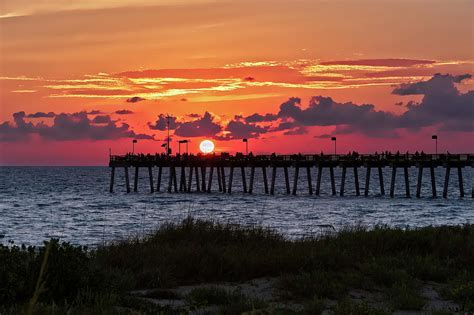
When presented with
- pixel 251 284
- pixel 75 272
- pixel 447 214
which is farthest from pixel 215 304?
pixel 447 214

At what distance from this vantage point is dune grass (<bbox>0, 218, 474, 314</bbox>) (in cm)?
1230

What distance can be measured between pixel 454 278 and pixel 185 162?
83.1 meters

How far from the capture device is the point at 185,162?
96688 mm

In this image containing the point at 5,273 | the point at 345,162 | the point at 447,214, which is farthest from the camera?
the point at 345,162

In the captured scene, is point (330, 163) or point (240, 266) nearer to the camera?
point (240, 266)

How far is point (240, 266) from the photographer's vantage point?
1516cm

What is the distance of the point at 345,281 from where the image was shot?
550 inches

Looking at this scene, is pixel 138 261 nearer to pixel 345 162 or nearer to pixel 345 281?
pixel 345 281

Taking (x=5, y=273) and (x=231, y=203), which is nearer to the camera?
(x=5, y=273)

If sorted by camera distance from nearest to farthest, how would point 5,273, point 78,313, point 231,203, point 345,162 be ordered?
point 78,313, point 5,273, point 231,203, point 345,162

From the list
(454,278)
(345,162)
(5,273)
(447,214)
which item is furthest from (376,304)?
(345,162)

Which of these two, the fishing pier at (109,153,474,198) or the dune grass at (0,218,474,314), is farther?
the fishing pier at (109,153,474,198)

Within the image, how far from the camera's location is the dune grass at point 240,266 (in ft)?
40.3

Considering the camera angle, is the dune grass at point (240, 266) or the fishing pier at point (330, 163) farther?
the fishing pier at point (330, 163)
